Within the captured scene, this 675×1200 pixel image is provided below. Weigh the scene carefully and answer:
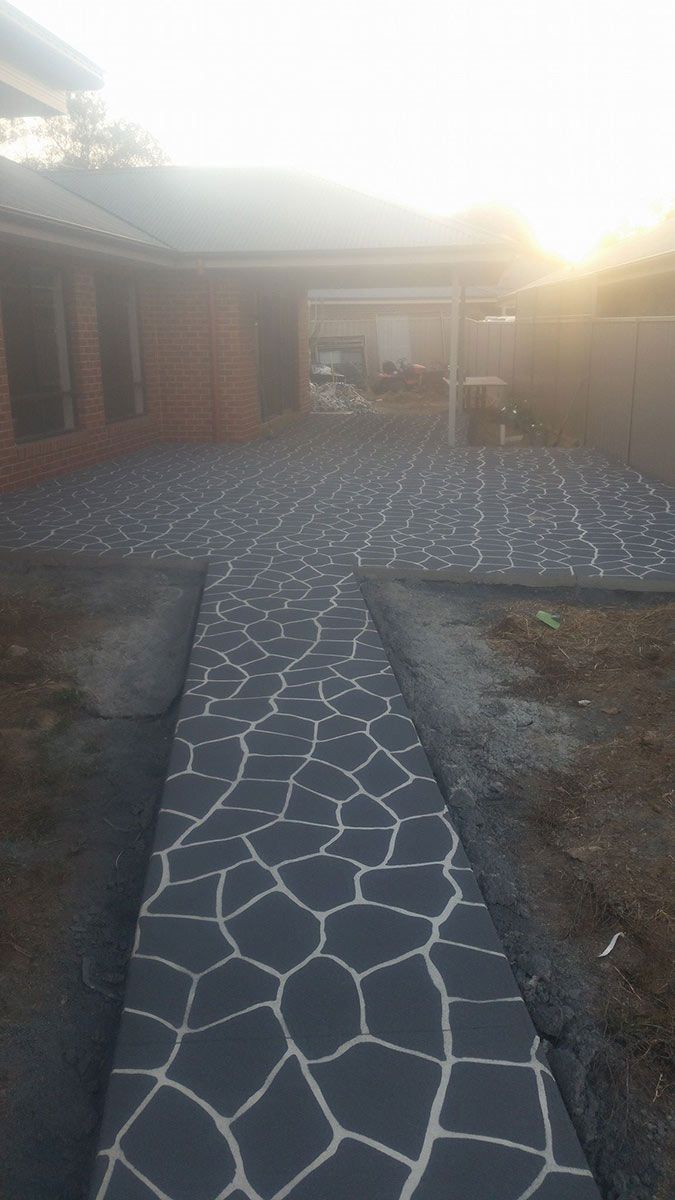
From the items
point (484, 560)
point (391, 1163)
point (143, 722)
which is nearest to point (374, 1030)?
point (391, 1163)

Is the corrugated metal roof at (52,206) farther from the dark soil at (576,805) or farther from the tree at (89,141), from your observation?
the tree at (89,141)

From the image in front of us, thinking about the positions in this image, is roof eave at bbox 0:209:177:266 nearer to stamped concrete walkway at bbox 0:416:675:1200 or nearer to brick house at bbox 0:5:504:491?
brick house at bbox 0:5:504:491

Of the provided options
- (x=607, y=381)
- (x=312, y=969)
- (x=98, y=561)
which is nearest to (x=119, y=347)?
(x=98, y=561)

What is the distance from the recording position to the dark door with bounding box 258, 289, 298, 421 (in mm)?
17359

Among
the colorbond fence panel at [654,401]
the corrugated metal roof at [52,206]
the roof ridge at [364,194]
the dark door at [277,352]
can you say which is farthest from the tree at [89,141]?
the colorbond fence panel at [654,401]

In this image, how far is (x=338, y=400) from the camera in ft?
72.1

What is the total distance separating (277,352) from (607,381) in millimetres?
6947

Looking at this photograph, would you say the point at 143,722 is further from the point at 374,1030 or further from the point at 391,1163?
the point at 391,1163

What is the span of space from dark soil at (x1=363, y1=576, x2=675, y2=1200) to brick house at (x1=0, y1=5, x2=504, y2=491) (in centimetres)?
668

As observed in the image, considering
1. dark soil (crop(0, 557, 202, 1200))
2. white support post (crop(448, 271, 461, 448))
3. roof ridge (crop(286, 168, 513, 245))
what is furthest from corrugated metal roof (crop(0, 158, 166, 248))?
dark soil (crop(0, 557, 202, 1200))

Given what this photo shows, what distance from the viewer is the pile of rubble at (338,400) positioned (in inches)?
831

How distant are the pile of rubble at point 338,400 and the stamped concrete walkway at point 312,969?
14259 mm

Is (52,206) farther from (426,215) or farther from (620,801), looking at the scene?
(620,801)

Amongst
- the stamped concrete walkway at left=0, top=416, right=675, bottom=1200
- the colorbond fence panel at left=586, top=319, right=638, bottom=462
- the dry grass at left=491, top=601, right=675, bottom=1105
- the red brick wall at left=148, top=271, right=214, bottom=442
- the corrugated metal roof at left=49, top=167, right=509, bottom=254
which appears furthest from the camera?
the red brick wall at left=148, top=271, right=214, bottom=442
